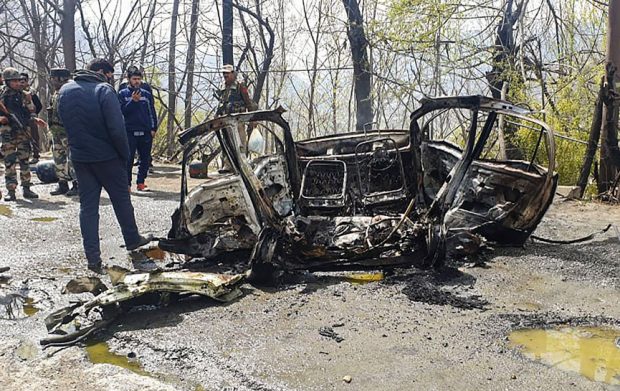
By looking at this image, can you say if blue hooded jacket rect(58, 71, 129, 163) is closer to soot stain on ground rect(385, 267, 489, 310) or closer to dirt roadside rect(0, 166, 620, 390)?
dirt roadside rect(0, 166, 620, 390)

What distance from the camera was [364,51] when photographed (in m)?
14.6

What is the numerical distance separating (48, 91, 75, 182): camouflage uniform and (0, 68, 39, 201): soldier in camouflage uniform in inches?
13.7

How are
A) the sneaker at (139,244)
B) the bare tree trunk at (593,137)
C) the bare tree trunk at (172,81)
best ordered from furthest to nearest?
1. the bare tree trunk at (172,81)
2. the bare tree trunk at (593,137)
3. the sneaker at (139,244)

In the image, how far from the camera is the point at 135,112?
8508 millimetres

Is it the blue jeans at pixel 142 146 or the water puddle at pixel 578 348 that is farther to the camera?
the blue jeans at pixel 142 146

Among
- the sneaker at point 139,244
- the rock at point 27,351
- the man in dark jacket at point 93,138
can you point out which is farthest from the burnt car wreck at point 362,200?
the rock at point 27,351

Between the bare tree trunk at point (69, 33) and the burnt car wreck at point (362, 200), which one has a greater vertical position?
the bare tree trunk at point (69, 33)

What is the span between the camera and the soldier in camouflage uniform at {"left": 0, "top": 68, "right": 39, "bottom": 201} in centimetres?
811

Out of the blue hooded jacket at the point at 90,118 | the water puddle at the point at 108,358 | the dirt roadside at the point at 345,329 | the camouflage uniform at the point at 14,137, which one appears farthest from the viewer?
the camouflage uniform at the point at 14,137

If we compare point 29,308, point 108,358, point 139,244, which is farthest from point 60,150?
point 108,358

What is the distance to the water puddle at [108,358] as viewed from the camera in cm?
309

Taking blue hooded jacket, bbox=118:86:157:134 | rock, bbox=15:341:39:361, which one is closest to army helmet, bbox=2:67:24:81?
blue hooded jacket, bbox=118:86:157:134

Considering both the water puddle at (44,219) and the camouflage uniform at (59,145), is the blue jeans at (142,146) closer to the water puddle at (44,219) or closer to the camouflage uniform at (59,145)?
the camouflage uniform at (59,145)

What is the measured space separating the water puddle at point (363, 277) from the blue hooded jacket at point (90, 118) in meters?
2.38
